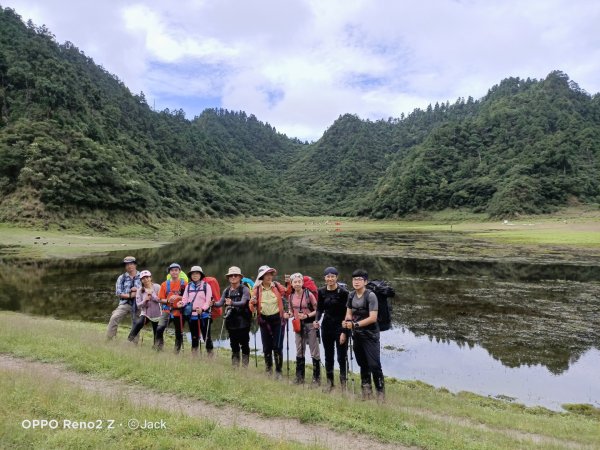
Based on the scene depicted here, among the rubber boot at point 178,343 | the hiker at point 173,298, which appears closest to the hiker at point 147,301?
the hiker at point 173,298

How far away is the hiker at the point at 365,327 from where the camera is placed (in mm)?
9297

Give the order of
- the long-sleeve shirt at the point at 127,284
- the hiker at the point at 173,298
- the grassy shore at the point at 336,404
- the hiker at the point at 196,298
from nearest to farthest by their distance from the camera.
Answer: the grassy shore at the point at 336,404 → the hiker at the point at 196,298 → the hiker at the point at 173,298 → the long-sleeve shirt at the point at 127,284

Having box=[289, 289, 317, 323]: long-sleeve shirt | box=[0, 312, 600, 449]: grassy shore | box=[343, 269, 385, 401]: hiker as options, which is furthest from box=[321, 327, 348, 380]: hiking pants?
box=[0, 312, 600, 449]: grassy shore

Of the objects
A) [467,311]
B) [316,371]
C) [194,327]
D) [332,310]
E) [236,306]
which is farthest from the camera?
[467,311]

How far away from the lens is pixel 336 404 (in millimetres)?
8828

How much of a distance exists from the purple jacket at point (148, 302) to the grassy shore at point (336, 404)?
41.2 inches

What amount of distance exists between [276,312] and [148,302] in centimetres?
434

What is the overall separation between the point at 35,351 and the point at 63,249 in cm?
4962

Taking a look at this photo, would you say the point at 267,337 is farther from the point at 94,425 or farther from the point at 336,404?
the point at 94,425

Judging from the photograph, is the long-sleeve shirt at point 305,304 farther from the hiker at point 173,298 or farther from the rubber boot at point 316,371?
the hiker at point 173,298

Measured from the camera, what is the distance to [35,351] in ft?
37.6

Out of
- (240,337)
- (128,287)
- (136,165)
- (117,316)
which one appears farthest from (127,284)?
(136,165)

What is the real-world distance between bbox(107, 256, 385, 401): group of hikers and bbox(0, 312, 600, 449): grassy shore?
0.77m

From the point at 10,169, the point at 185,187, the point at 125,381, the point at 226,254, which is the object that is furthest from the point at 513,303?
the point at 185,187
